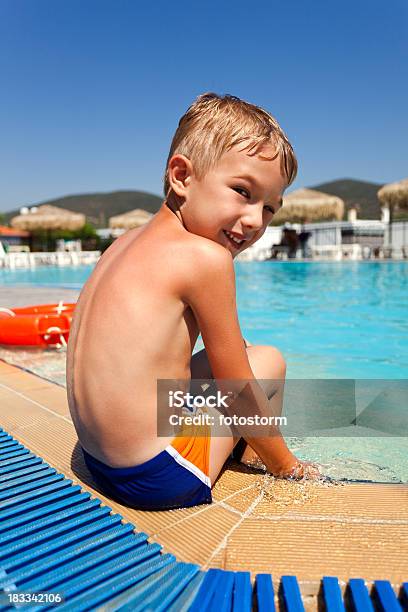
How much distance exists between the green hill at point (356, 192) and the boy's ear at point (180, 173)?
7793cm

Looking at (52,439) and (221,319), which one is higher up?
(221,319)

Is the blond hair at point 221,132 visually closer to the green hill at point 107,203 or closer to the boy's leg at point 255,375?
the boy's leg at point 255,375

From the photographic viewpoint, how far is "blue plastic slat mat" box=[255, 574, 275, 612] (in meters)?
1.07

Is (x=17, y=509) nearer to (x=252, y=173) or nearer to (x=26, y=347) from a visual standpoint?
(x=252, y=173)

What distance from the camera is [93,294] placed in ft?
4.80

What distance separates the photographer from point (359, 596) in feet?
3.60

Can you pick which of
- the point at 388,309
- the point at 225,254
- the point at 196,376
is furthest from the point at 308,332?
the point at 225,254

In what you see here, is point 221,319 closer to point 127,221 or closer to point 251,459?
point 251,459

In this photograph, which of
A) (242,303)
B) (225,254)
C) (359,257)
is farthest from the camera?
(359,257)

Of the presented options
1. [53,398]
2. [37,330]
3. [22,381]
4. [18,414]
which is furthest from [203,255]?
[37,330]

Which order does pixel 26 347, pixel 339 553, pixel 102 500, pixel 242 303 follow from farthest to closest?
1. pixel 242 303
2. pixel 26 347
3. pixel 102 500
4. pixel 339 553

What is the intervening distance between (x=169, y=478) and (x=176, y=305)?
53 cm

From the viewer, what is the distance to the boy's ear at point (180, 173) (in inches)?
57.4

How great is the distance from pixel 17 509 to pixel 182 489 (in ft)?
1.65
